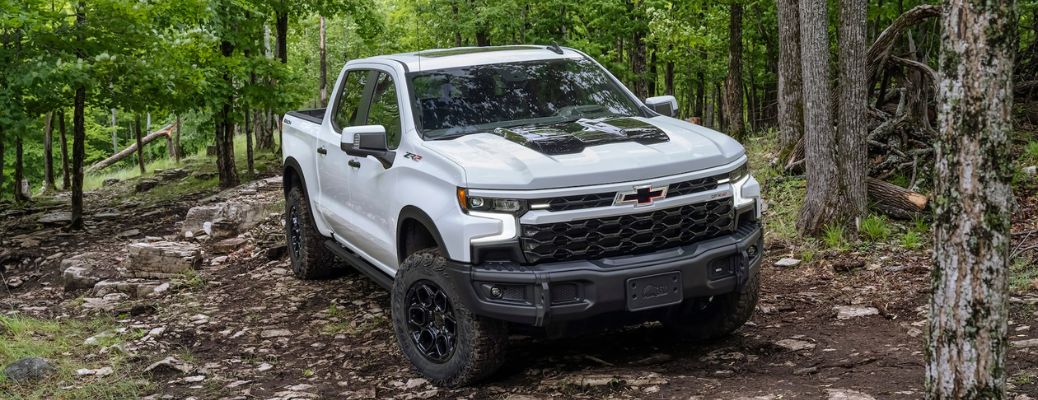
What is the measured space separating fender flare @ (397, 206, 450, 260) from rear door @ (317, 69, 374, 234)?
1.11 metres

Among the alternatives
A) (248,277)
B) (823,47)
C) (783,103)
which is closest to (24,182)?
(248,277)

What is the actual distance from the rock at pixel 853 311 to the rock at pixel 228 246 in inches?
267

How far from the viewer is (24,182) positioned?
23.4m

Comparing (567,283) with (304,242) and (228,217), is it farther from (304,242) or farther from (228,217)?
(228,217)

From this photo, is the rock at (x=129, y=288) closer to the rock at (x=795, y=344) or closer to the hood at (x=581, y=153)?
the hood at (x=581, y=153)

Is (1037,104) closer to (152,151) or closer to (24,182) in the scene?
(24,182)

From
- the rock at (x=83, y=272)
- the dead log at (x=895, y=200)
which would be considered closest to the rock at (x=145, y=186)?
the rock at (x=83, y=272)

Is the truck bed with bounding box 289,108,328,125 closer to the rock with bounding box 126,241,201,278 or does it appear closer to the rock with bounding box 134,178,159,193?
the rock with bounding box 126,241,201,278

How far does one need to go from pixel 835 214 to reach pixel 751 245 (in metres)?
3.43

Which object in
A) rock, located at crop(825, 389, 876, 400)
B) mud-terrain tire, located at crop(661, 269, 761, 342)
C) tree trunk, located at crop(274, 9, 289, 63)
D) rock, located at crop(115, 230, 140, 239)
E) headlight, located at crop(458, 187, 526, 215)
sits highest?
tree trunk, located at crop(274, 9, 289, 63)

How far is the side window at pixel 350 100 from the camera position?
705 centimetres

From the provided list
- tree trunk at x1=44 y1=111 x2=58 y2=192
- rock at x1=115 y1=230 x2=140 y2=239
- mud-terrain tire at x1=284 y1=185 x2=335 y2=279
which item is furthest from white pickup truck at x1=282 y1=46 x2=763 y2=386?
tree trunk at x1=44 y1=111 x2=58 y2=192

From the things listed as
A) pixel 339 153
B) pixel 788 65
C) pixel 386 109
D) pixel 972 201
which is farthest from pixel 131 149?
pixel 972 201

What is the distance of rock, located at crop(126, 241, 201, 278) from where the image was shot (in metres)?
9.54
